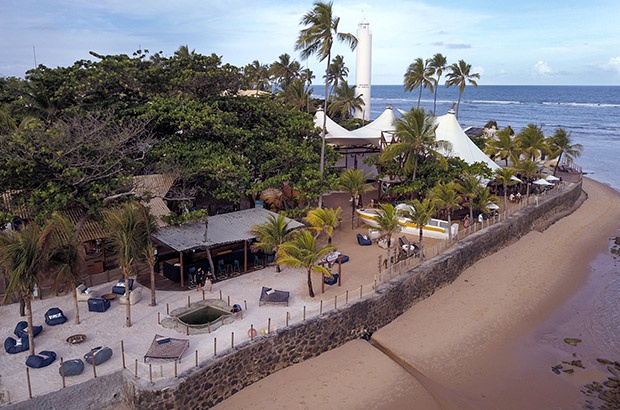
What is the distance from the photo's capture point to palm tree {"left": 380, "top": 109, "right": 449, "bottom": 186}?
24.0 m

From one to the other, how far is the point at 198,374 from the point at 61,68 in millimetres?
13199

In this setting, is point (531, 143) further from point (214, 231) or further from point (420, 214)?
point (214, 231)

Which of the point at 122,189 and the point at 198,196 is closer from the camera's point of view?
the point at 122,189

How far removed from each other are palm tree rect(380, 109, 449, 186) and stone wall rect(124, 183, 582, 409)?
5.08m

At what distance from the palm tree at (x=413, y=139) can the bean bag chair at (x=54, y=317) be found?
16632mm

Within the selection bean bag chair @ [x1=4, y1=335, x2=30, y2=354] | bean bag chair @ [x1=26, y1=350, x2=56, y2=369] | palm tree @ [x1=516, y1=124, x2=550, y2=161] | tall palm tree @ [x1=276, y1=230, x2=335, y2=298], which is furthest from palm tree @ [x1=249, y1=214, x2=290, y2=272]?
palm tree @ [x1=516, y1=124, x2=550, y2=161]

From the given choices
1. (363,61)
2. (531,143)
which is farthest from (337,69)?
(531,143)

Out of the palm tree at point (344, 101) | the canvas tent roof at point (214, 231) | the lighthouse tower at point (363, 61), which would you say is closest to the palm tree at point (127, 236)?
the canvas tent roof at point (214, 231)

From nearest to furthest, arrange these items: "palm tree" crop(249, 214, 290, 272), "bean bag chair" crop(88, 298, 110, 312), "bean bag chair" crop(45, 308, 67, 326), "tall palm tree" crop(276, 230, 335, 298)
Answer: "bean bag chair" crop(45, 308, 67, 326) → "bean bag chair" crop(88, 298, 110, 312) → "tall palm tree" crop(276, 230, 335, 298) → "palm tree" crop(249, 214, 290, 272)

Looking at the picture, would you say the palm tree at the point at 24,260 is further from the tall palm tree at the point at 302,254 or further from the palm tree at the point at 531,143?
the palm tree at the point at 531,143

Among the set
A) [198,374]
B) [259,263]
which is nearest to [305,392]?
[198,374]

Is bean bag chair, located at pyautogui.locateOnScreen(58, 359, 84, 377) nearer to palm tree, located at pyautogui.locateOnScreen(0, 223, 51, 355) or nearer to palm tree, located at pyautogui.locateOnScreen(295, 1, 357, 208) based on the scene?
palm tree, located at pyautogui.locateOnScreen(0, 223, 51, 355)

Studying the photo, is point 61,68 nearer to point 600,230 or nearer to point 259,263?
point 259,263

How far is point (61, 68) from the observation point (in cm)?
1777
